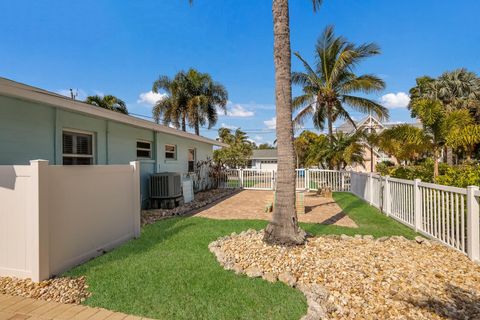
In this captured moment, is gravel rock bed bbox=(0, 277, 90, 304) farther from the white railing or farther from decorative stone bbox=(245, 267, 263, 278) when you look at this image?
the white railing

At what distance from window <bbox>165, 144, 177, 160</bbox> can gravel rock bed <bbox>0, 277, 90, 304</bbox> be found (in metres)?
8.13

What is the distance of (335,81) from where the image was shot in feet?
49.3

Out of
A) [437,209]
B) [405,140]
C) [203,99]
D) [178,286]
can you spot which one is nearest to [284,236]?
[178,286]

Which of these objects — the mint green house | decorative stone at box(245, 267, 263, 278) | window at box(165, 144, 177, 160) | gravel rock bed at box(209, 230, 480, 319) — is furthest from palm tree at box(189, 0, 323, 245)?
window at box(165, 144, 177, 160)

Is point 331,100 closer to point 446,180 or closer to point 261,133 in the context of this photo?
point 446,180

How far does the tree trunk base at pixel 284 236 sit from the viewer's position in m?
4.39

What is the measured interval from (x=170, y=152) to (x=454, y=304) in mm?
10712

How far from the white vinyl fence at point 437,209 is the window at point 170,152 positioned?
27.7ft

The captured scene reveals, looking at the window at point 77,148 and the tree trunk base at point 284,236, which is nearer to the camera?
the tree trunk base at point 284,236

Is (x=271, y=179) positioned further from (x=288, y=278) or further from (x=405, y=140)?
(x=288, y=278)

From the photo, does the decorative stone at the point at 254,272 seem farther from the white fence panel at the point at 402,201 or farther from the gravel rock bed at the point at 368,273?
the white fence panel at the point at 402,201

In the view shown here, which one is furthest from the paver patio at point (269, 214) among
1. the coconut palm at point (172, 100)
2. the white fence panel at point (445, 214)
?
the coconut palm at point (172, 100)

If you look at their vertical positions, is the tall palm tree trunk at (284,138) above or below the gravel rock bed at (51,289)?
above

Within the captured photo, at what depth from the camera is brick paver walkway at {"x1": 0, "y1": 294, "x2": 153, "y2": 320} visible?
8.70 ft
